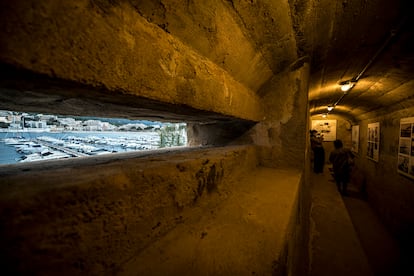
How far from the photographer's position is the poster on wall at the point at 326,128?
11312 millimetres

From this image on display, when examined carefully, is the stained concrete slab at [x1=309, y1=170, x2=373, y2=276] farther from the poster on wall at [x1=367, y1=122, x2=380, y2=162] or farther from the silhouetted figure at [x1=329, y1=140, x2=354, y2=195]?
the poster on wall at [x1=367, y1=122, x2=380, y2=162]

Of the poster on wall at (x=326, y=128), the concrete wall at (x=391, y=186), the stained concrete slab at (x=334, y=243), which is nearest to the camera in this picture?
the stained concrete slab at (x=334, y=243)

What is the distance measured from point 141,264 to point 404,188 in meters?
5.59

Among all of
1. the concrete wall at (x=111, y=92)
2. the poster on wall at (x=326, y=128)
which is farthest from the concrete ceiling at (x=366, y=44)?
the poster on wall at (x=326, y=128)

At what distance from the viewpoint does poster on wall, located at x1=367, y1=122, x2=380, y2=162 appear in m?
5.59

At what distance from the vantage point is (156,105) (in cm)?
107

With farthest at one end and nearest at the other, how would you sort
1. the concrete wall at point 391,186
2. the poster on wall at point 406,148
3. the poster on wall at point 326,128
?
the poster on wall at point 326,128, the concrete wall at point 391,186, the poster on wall at point 406,148

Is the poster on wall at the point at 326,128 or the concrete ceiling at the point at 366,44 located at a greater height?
the concrete ceiling at the point at 366,44

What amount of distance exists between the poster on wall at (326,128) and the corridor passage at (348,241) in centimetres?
610

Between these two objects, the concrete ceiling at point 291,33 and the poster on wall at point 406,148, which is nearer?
the concrete ceiling at point 291,33

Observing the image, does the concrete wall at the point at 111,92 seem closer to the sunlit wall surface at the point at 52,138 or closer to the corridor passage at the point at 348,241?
the sunlit wall surface at the point at 52,138

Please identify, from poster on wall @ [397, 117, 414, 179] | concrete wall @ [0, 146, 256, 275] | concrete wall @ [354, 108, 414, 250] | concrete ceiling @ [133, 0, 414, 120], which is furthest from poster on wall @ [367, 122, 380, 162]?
concrete wall @ [0, 146, 256, 275]

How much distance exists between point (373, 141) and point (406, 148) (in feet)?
7.98

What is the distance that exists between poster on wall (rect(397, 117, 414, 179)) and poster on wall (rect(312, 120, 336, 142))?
791 centimetres
